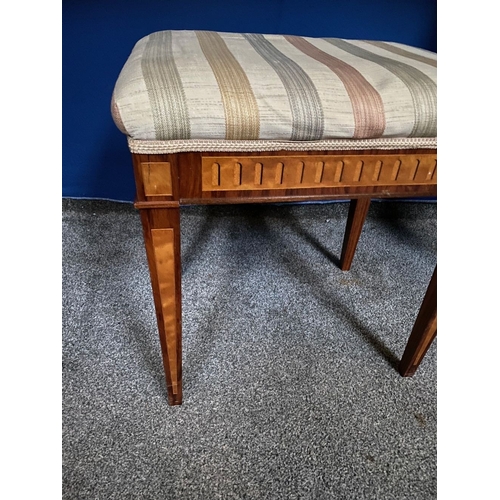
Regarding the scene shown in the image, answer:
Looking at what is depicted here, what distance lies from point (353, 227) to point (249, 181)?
52 cm

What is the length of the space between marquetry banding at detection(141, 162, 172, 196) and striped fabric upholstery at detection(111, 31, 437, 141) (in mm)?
30

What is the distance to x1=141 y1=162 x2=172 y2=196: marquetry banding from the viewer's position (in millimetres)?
410

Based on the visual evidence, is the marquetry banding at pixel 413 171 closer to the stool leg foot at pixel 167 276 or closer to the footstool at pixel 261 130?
the footstool at pixel 261 130

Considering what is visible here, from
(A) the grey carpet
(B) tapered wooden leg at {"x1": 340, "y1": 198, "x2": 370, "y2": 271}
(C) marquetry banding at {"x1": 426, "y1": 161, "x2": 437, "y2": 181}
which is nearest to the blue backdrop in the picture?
(A) the grey carpet

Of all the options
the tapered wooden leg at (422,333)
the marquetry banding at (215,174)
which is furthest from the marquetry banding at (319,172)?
the tapered wooden leg at (422,333)

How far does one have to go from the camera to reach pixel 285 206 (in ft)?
3.88

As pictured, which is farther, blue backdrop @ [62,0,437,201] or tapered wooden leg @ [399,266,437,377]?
blue backdrop @ [62,0,437,201]

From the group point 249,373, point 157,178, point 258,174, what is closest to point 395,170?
point 258,174

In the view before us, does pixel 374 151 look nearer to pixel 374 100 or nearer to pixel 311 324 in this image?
pixel 374 100

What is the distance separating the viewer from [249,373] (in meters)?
0.69

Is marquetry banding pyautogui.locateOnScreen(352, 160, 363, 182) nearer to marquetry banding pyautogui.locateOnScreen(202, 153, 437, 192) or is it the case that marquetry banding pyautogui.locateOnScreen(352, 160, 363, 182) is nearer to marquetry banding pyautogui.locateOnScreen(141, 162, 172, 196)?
marquetry banding pyautogui.locateOnScreen(202, 153, 437, 192)

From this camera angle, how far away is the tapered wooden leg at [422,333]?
61cm

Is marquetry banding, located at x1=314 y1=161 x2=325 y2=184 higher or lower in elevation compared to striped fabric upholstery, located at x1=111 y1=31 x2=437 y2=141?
lower

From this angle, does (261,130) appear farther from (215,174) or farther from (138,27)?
(138,27)
